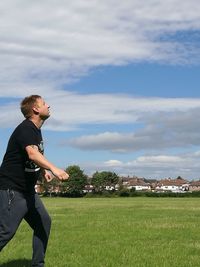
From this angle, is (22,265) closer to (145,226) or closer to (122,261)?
(122,261)

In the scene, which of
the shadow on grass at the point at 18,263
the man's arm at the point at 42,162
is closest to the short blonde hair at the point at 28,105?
the man's arm at the point at 42,162

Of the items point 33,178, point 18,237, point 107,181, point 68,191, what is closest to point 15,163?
point 33,178

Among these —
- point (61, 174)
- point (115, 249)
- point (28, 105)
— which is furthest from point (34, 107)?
point (115, 249)

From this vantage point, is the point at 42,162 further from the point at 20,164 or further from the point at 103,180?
the point at 103,180

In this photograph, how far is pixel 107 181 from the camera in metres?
191

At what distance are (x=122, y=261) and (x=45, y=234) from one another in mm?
2176

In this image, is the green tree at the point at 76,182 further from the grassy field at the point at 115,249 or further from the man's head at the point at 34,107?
the man's head at the point at 34,107

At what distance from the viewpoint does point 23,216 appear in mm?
7844

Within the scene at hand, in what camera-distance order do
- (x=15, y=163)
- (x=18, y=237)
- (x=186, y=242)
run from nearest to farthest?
(x=15, y=163)
(x=186, y=242)
(x=18, y=237)

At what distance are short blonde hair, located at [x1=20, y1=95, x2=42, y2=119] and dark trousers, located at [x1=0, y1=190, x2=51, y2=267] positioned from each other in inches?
43.7

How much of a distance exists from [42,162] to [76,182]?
172 meters

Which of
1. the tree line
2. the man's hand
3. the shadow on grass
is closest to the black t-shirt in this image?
the man's hand

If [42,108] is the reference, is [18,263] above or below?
below

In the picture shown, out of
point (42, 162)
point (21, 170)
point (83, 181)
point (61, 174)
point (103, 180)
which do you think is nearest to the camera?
point (61, 174)
